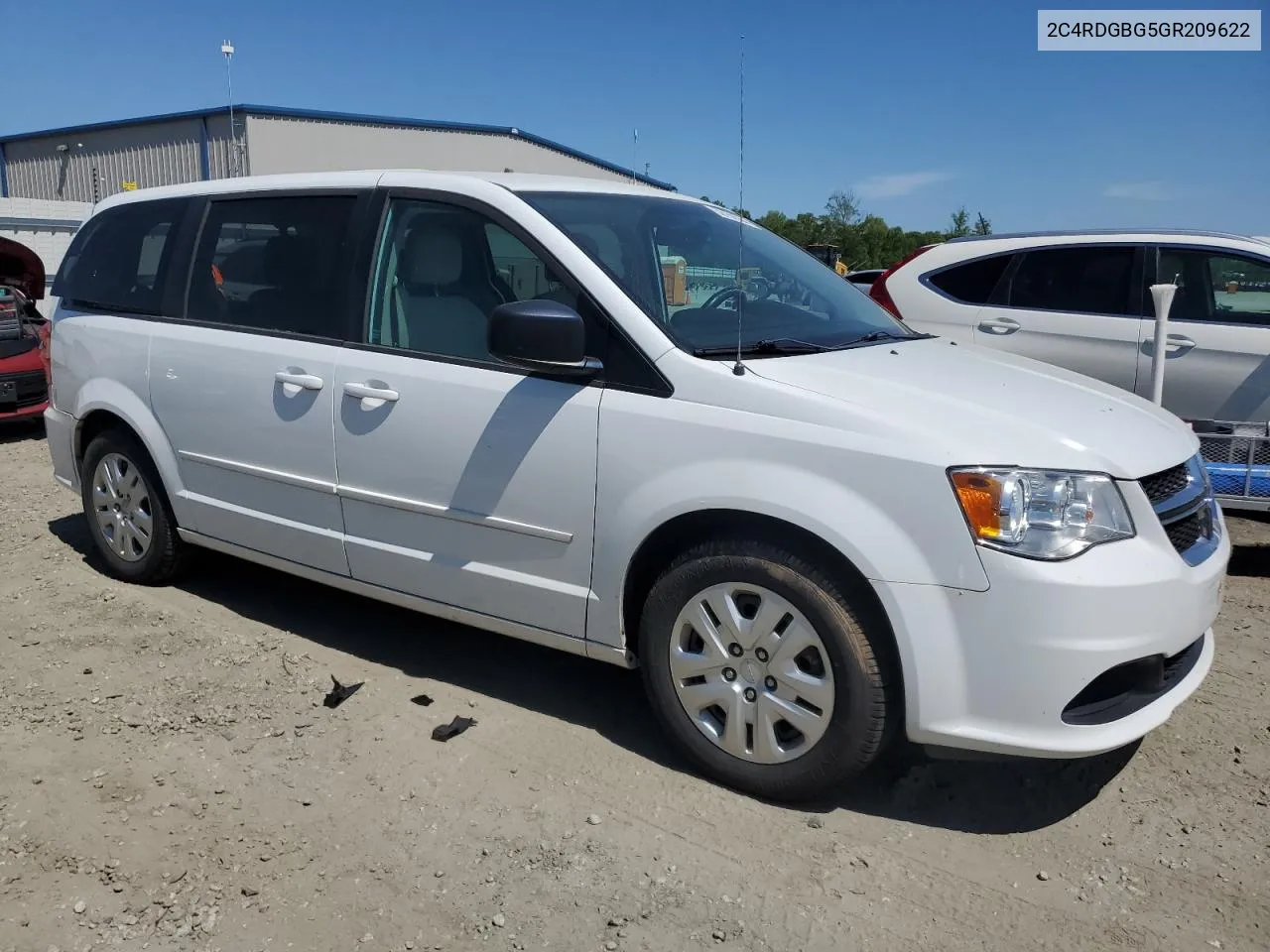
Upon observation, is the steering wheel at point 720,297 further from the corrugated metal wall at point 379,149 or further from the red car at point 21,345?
the corrugated metal wall at point 379,149

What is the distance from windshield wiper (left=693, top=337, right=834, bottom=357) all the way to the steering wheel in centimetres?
24

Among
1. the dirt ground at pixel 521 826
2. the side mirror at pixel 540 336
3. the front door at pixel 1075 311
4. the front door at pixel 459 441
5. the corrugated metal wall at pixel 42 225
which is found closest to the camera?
the dirt ground at pixel 521 826

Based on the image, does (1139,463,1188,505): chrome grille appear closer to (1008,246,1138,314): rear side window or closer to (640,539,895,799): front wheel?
(640,539,895,799): front wheel

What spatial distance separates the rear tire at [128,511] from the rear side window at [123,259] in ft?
2.15

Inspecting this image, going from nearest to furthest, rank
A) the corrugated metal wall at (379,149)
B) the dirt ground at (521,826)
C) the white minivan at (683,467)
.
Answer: the dirt ground at (521,826) < the white minivan at (683,467) < the corrugated metal wall at (379,149)

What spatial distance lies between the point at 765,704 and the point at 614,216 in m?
1.83

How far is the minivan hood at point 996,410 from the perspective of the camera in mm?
2865

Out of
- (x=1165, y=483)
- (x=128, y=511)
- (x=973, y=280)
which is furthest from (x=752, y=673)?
(x=973, y=280)

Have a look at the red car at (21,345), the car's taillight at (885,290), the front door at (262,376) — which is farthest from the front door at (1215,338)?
the red car at (21,345)

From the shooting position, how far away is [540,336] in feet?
10.6

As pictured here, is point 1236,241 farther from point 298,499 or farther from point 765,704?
point 298,499

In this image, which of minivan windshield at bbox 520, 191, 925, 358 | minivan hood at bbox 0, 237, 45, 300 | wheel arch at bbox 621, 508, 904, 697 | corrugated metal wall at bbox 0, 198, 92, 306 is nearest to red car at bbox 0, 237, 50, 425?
minivan hood at bbox 0, 237, 45, 300

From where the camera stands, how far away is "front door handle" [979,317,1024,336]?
689cm

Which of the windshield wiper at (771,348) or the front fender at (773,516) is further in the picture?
the windshield wiper at (771,348)
